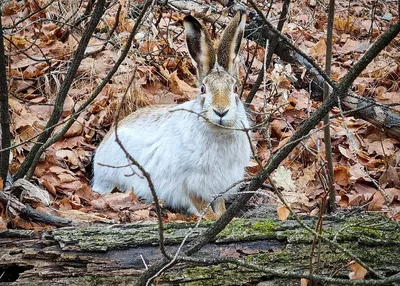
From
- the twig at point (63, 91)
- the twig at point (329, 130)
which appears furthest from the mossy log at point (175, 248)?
the twig at point (63, 91)

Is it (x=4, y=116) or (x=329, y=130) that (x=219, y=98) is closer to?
(x=329, y=130)

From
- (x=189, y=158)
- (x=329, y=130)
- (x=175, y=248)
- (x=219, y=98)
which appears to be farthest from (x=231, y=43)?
(x=175, y=248)

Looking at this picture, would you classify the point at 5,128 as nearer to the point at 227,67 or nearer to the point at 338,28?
the point at 227,67

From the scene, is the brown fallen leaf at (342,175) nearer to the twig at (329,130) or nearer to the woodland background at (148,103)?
the woodland background at (148,103)

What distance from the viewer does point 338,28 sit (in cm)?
835

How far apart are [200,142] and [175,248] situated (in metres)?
1.57

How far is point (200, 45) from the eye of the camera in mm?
4434

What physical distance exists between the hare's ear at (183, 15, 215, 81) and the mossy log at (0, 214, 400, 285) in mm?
1521

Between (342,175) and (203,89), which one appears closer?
(203,89)

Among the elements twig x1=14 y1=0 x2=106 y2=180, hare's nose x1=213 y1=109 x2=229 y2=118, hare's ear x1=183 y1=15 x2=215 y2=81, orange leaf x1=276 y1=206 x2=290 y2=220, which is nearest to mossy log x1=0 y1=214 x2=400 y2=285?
orange leaf x1=276 y1=206 x2=290 y2=220

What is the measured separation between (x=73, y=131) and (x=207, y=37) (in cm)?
176

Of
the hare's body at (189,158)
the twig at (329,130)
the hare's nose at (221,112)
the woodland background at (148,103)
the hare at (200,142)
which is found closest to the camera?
the twig at (329,130)

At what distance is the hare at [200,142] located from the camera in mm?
4316

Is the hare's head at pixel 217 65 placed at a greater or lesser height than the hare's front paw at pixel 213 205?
greater
